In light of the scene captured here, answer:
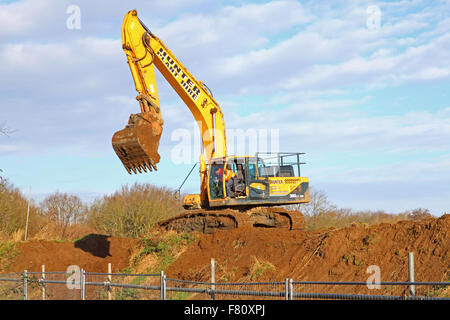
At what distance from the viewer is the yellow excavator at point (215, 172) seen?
20172mm

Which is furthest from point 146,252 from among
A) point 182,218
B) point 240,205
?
point 240,205

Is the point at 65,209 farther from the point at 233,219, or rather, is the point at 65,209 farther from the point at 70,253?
the point at 233,219

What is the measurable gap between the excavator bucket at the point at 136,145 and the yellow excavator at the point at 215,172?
241 centimetres

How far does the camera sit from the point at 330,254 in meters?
15.7

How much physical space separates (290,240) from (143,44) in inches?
347

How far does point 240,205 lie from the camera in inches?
883

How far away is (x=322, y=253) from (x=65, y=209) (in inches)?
1292

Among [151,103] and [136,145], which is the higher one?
[151,103]

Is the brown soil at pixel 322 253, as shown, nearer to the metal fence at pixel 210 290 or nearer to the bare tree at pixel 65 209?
the metal fence at pixel 210 290

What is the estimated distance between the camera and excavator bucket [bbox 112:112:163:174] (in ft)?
54.7

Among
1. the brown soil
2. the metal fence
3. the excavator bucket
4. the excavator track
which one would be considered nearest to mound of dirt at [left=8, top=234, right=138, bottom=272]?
the excavator track

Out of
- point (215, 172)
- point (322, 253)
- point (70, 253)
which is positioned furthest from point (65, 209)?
point (322, 253)

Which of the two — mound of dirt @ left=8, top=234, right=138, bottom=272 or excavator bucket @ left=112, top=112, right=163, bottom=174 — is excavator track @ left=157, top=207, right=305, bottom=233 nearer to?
mound of dirt @ left=8, top=234, right=138, bottom=272
